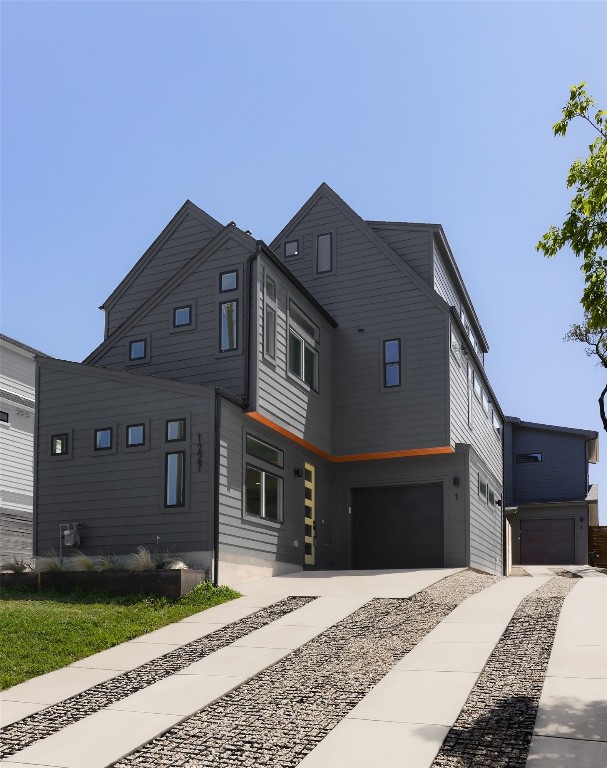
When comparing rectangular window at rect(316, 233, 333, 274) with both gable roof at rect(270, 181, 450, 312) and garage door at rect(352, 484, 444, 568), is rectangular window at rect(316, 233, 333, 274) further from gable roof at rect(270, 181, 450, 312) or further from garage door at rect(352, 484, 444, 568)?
garage door at rect(352, 484, 444, 568)

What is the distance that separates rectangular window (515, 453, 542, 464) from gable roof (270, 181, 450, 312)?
19224 millimetres

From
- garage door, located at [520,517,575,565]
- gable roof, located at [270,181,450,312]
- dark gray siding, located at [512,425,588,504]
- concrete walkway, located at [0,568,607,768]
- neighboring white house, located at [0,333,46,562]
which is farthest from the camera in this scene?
dark gray siding, located at [512,425,588,504]

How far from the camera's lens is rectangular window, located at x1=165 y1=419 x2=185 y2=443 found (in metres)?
17.1

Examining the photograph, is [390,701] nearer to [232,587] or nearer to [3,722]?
[3,722]

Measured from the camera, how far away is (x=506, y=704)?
8250 millimetres

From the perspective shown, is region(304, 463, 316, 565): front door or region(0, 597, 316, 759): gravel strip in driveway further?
region(304, 463, 316, 565): front door

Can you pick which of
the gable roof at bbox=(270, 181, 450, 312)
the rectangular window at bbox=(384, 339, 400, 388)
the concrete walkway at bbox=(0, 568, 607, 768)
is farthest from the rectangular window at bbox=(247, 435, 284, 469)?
the gable roof at bbox=(270, 181, 450, 312)

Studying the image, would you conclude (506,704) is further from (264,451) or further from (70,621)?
(264,451)

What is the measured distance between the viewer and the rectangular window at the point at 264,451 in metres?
18.2

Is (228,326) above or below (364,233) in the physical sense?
below

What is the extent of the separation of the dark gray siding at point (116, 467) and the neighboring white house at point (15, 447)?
7.12 metres

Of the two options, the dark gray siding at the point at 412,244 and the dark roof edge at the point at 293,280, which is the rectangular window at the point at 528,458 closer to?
the dark gray siding at the point at 412,244

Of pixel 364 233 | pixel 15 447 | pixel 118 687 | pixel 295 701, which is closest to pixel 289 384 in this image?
pixel 364 233

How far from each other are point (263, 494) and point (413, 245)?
8.23 m
